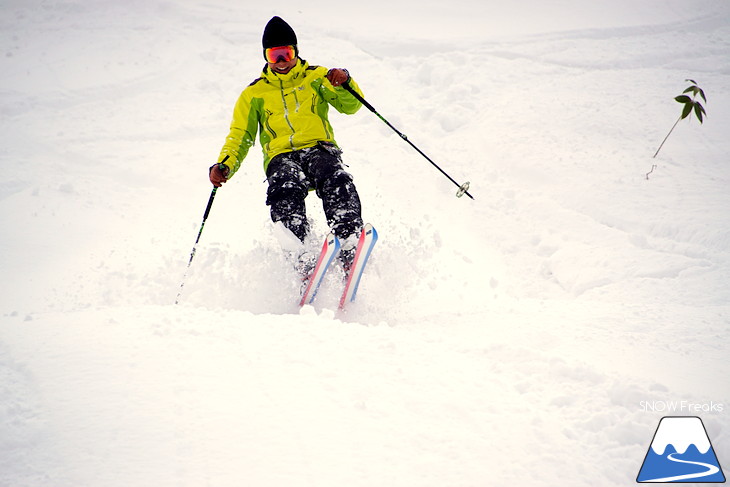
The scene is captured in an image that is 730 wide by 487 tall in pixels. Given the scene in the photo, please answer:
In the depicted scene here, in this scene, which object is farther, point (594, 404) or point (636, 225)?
point (636, 225)

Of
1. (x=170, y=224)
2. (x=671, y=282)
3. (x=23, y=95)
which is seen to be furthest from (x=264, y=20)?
(x=671, y=282)

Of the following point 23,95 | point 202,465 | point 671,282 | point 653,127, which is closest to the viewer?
point 202,465

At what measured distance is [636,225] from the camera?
4855 millimetres

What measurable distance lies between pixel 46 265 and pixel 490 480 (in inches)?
172

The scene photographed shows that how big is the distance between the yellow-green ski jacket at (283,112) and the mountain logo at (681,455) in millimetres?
3000

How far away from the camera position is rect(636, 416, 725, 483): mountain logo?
158 centimetres

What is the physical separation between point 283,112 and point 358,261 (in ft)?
4.34

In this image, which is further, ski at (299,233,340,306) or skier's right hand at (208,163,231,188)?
skier's right hand at (208,163,231,188)

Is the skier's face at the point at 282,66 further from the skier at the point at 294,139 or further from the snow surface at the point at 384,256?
the snow surface at the point at 384,256

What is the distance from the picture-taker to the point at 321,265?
3.55m

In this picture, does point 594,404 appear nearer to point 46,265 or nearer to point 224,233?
point 224,233

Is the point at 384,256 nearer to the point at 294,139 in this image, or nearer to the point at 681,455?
the point at 294,139

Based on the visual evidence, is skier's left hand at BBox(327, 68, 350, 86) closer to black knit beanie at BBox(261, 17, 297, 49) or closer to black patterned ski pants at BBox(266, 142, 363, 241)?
black knit beanie at BBox(261, 17, 297, 49)

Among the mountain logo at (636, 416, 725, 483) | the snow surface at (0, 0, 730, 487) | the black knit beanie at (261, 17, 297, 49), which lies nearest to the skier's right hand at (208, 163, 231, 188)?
the snow surface at (0, 0, 730, 487)
